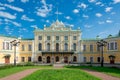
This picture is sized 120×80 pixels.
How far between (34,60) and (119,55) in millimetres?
23674

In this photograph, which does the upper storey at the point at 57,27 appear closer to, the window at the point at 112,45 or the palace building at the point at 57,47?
the palace building at the point at 57,47

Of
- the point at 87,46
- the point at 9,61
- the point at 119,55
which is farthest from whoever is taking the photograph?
the point at 87,46

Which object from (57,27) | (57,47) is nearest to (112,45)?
(57,47)

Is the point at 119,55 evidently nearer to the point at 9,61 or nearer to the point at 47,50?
the point at 47,50

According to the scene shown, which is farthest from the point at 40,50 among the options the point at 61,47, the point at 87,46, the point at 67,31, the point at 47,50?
the point at 87,46

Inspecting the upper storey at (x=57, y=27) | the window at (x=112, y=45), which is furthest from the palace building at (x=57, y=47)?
the window at (x=112, y=45)

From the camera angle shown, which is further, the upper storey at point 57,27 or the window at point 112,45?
the upper storey at point 57,27

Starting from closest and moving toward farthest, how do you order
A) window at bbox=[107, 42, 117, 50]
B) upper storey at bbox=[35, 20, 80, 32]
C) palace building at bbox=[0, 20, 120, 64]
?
window at bbox=[107, 42, 117, 50], palace building at bbox=[0, 20, 120, 64], upper storey at bbox=[35, 20, 80, 32]

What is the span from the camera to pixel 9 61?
153 feet

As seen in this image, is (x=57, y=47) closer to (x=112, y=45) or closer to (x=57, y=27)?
(x=57, y=27)

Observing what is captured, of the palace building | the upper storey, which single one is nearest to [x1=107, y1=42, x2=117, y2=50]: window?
the palace building

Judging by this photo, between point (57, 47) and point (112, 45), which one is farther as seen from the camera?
point (57, 47)

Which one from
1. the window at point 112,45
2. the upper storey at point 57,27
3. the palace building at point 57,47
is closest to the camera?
the window at point 112,45

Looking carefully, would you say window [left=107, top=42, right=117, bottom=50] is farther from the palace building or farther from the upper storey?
the upper storey
